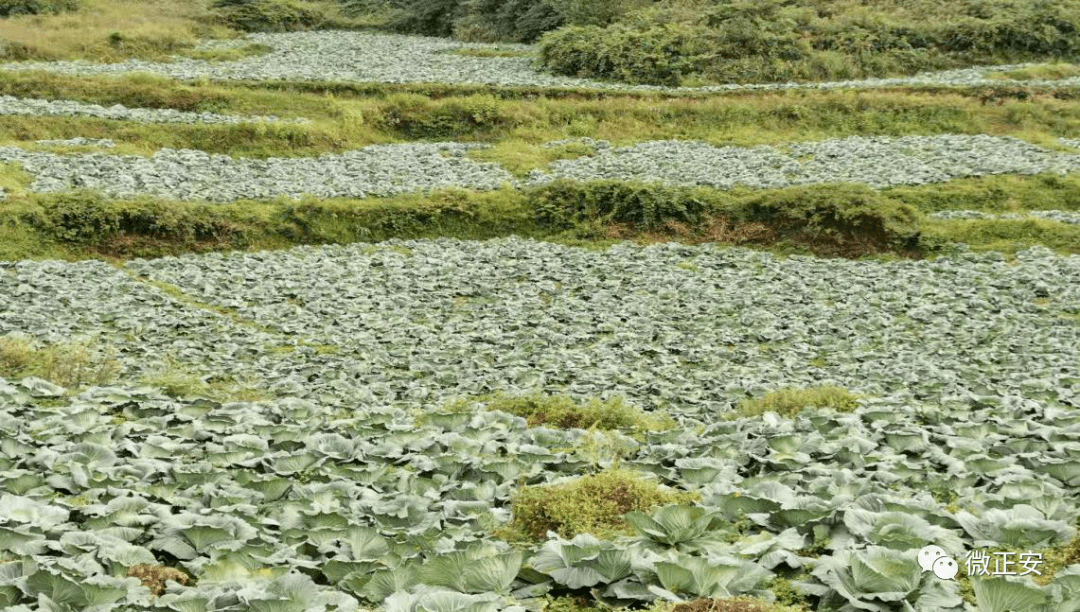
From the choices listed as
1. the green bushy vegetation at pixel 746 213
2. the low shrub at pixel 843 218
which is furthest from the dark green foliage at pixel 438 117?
the low shrub at pixel 843 218

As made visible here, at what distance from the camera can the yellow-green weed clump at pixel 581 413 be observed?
15.1 m

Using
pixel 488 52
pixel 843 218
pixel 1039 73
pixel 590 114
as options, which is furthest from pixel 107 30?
pixel 1039 73

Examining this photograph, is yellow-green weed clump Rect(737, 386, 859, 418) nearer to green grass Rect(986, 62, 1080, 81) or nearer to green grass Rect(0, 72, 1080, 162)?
green grass Rect(0, 72, 1080, 162)

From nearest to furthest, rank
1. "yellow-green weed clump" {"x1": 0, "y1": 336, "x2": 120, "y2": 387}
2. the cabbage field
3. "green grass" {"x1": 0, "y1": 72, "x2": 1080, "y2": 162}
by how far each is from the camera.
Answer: the cabbage field → "yellow-green weed clump" {"x1": 0, "y1": 336, "x2": 120, "y2": 387} → "green grass" {"x1": 0, "y1": 72, "x2": 1080, "y2": 162}

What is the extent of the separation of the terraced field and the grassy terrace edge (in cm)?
13

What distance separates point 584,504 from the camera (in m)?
9.49

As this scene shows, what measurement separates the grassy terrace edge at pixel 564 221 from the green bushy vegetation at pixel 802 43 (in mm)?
26779

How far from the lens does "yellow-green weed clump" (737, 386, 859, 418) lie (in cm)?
1505

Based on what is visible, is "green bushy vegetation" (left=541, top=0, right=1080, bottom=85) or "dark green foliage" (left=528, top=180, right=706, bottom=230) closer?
"dark green foliage" (left=528, top=180, right=706, bottom=230)

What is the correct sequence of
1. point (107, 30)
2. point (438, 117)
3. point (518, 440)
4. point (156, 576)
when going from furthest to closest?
1. point (107, 30)
2. point (438, 117)
3. point (518, 440)
4. point (156, 576)

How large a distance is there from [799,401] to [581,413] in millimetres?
3626

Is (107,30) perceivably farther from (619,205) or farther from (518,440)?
(518,440)

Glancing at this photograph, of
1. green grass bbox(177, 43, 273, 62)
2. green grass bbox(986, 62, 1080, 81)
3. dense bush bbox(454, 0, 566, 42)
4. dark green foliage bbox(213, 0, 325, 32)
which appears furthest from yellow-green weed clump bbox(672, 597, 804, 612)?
dark green foliage bbox(213, 0, 325, 32)

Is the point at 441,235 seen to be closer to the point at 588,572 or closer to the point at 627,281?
the point at 627,281
